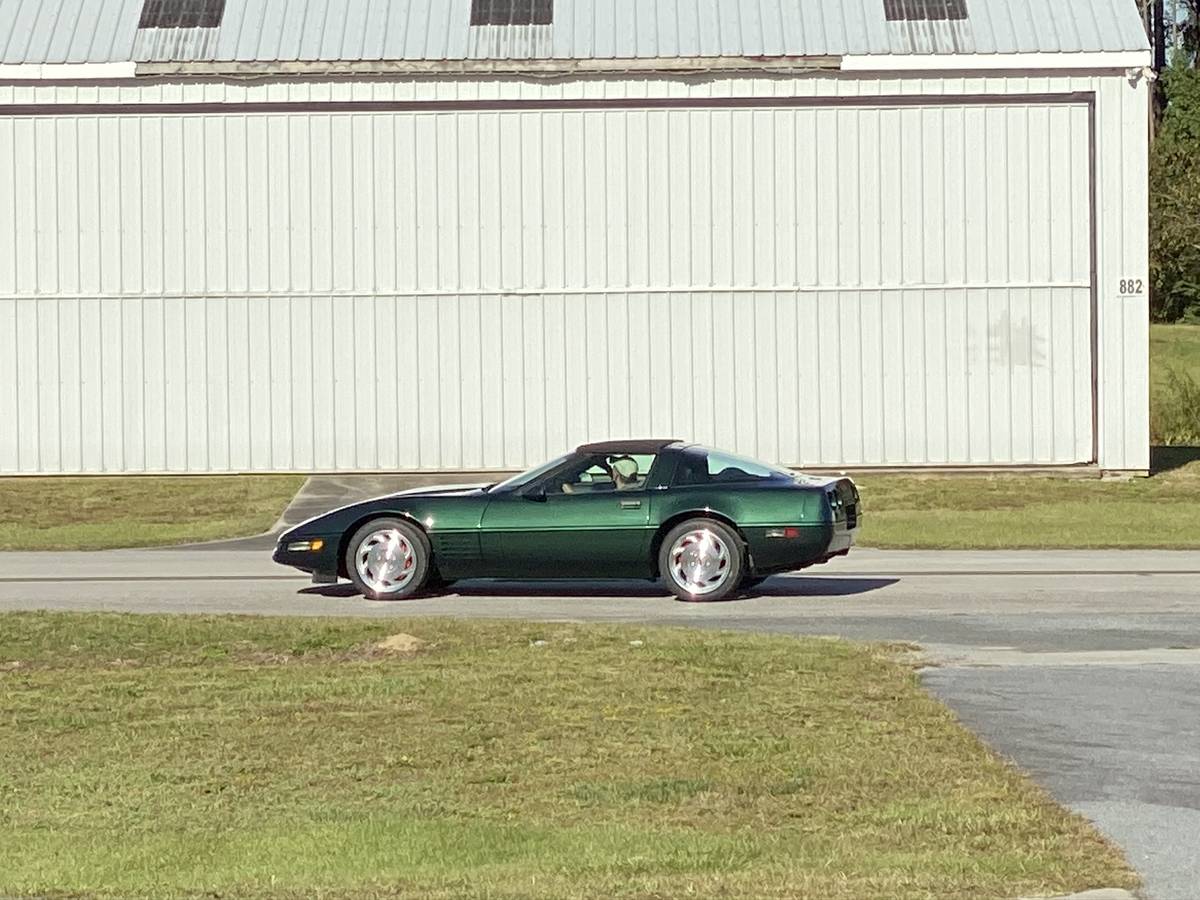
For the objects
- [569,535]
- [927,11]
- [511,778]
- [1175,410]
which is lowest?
[511,778]

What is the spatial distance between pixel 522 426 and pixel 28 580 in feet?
43.7

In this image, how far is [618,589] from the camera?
681 inches

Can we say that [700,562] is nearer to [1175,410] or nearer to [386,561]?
[386,561]

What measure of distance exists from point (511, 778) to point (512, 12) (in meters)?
24.5

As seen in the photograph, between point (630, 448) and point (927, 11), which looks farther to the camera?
point (927, 11)

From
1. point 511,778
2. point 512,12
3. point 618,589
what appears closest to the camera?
point 511,778

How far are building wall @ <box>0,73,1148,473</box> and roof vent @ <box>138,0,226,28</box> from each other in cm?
135

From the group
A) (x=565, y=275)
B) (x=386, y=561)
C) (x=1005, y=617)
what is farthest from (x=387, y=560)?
(x=565, y=275)

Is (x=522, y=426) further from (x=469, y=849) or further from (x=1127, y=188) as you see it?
(x=469, y=849)

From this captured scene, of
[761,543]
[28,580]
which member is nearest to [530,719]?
[761,543]

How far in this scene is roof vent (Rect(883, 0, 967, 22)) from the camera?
31297mm

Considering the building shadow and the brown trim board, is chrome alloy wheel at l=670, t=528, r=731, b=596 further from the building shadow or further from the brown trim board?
the building shadow

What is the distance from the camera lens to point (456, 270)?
31078mm

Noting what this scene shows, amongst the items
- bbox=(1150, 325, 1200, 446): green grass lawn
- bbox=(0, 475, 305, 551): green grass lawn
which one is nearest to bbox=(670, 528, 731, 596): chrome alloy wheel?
bbox=(0, 475, 305, 551): green grass lawn
